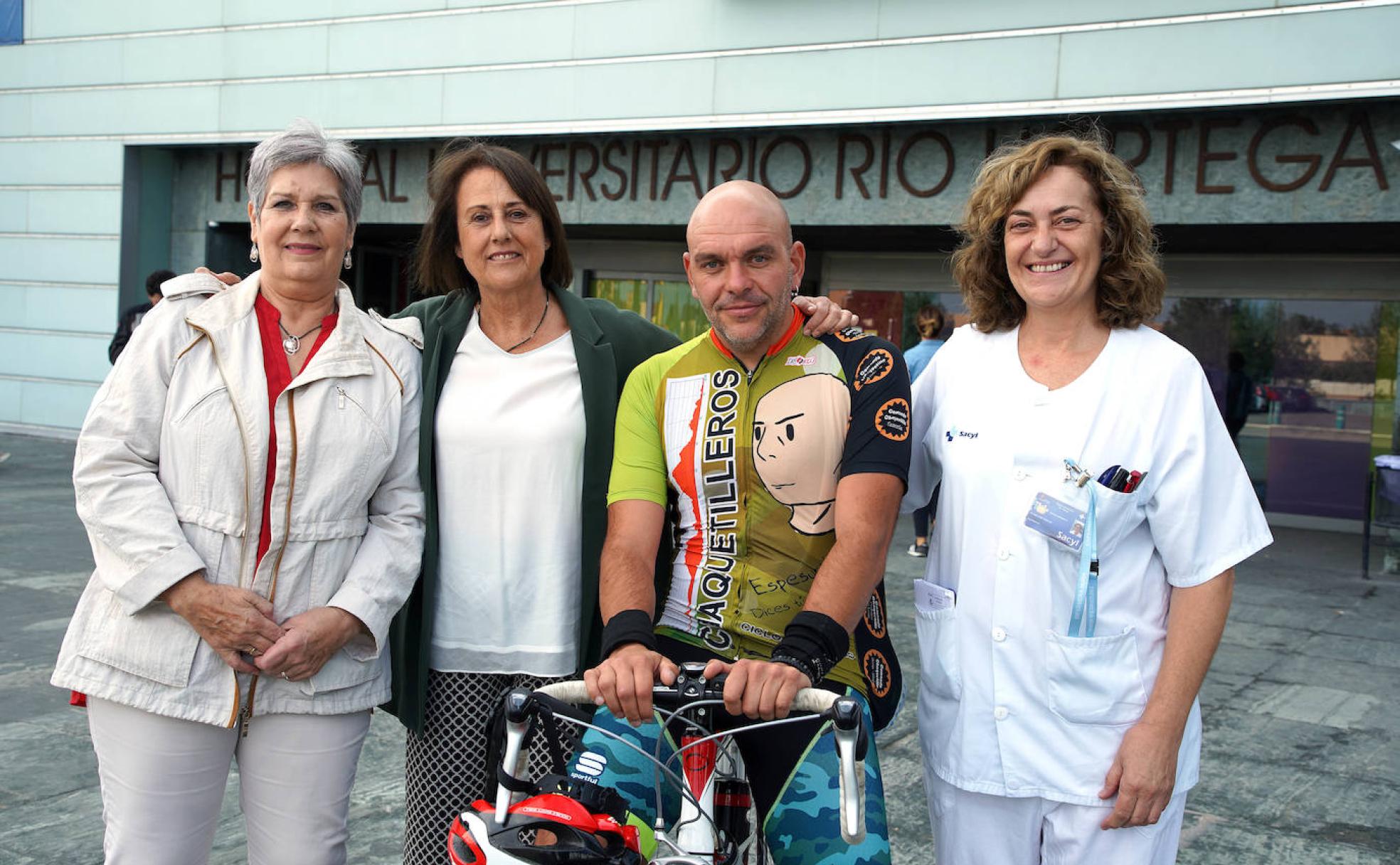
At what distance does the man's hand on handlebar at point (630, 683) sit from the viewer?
2119mm

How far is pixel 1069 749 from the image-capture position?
2.43 m

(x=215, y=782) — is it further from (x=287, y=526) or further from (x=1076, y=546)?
→ (x=1076, y=546)

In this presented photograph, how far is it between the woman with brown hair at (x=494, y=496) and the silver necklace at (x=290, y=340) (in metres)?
0.34

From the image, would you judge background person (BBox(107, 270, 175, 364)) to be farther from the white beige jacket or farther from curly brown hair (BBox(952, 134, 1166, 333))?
curly brown hair (BBox(952, 134, 1166, 333))

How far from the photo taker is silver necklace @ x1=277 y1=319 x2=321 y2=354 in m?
2.80

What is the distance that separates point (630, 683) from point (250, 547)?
3.46 feet

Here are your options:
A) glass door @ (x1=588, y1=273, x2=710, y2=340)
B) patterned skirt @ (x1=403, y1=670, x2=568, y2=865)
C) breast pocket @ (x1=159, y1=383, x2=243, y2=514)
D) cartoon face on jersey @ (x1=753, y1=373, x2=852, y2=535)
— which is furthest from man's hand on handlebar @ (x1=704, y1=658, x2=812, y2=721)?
glass door @ (x1=588, y1=273, x2=710, y2=340)

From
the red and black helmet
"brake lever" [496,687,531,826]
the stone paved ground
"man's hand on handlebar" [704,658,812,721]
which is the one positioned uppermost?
"man's hand on handlebar" [704,658,812,721]

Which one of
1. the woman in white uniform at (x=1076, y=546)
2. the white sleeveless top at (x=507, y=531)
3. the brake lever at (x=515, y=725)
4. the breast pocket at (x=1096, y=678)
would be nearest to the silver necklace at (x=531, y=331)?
the white sleeveless top at (x=507, y=531)

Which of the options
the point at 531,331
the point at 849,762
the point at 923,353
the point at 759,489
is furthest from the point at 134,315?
the point at 849,762

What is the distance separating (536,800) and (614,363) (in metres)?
1.53

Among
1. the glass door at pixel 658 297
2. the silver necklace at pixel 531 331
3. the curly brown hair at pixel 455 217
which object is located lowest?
the silver necklace at pixel 531 331

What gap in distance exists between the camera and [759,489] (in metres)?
2.58

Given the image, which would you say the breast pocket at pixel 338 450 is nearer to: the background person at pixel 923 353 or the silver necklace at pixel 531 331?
the silver necklace at pixel 531 331
